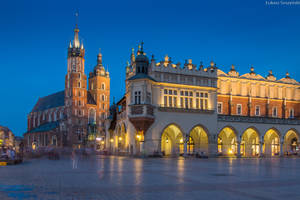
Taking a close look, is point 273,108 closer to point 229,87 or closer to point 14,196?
point 229,87

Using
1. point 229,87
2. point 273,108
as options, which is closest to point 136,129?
point 229,87

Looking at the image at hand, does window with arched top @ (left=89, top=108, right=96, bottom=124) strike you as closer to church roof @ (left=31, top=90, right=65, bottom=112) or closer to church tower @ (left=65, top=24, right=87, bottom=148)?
church tower @ (left=65, top=24, right=87, bottom=148)

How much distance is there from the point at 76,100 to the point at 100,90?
18388 millimetres

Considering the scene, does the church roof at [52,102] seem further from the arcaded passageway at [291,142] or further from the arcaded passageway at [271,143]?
the arcaded passageway at [291,142]

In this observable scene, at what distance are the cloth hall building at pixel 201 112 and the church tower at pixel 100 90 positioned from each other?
7948cm

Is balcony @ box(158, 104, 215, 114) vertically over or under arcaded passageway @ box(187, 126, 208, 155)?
over

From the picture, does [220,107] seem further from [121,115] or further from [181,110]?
[121,115]

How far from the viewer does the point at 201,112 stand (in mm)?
50312

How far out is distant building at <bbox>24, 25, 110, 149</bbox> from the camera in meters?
129

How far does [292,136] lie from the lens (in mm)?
61281

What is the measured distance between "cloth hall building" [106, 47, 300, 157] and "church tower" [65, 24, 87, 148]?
68253mm

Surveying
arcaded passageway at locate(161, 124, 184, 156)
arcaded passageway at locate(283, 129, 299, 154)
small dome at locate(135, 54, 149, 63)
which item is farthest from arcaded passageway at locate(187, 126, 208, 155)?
arcaded passageway at locate(283, 129, 299, 154)

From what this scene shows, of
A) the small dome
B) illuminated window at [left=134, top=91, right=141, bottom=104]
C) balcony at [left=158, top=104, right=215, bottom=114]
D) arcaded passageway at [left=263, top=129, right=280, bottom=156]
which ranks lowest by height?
arcaded passageway at [left=263, top=129, right=280, bottom=156]

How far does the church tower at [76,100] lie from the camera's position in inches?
5093
